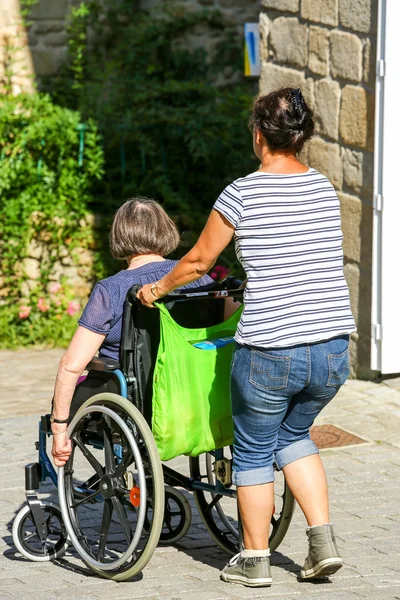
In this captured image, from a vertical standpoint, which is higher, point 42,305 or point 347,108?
point 347,108

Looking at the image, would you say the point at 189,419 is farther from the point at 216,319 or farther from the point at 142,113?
the point at 142,113

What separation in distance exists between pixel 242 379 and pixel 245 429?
0.19m

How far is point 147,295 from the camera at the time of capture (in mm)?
3934

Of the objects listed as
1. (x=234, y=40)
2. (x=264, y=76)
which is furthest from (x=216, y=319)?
(x=234, y=40)

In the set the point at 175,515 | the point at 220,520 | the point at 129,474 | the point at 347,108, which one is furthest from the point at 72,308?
the point at 129,474

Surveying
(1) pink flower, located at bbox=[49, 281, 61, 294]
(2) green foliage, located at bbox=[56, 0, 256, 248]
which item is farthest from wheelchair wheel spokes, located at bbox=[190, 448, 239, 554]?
(2) green foliage, located at bbox=[56, 0, 256, 248]

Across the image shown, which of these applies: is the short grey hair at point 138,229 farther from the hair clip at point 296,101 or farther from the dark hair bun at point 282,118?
the hair clip at point 296,101

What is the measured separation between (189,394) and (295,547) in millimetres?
943

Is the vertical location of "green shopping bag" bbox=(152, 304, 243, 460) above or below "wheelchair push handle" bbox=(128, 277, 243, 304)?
below

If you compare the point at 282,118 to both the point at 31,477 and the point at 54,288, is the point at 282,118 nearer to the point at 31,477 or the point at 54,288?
the point at 31,477

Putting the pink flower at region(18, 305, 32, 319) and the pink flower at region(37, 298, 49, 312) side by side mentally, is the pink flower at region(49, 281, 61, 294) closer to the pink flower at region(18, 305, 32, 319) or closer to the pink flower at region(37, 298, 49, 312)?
the pink flower at region(37, 298, 49, 312)

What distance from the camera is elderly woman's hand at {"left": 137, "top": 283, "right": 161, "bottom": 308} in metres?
3.93

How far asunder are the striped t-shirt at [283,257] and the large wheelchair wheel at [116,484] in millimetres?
508

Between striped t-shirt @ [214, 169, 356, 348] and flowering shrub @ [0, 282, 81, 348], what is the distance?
5606 mm
